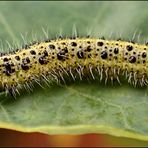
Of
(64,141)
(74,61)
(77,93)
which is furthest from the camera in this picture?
(74,61)

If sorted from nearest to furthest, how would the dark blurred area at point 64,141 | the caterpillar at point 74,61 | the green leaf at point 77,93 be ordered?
the green leaf at point 77,93 → the dark blurred area at point 64,141 → the caterpillar at point 74,61

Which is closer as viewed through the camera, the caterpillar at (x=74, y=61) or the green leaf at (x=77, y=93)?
the green leaf at (x=77, y=93)

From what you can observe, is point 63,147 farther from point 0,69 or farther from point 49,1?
point 49,1

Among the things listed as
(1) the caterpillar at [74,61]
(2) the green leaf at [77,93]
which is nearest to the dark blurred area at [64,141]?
(2) the green leaf at [77,93]

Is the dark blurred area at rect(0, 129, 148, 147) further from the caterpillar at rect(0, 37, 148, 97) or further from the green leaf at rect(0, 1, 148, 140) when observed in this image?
the caterpillar at rect(0, 37, 148, 97)

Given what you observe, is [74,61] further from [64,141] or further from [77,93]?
[64,141]

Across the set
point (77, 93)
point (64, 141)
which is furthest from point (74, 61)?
point (64, 141)

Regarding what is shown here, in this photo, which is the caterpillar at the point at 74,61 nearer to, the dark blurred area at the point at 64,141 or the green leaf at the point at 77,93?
the green leaf at the point at 77,93
